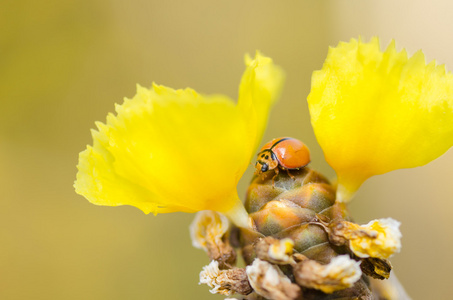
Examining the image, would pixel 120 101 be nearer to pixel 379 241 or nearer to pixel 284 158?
pixel 284 158

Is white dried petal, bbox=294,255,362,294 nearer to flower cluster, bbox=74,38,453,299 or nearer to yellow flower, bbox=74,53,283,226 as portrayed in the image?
flower cluster, bbox=74,38,453,299

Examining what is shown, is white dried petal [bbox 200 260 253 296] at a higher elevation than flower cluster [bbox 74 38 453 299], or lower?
lower

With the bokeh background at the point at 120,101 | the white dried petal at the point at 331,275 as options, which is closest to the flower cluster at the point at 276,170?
the white dried petal at the point at 331,275

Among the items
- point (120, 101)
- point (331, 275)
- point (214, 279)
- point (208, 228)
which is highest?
point (120, 101)

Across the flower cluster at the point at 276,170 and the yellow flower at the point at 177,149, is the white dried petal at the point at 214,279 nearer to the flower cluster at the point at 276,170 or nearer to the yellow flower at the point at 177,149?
the flower cluster at the point at 276,170

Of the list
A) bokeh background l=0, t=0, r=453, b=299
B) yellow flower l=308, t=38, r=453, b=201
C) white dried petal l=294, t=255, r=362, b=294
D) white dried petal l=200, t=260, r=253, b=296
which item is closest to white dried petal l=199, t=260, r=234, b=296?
white dried petal l=200, t=260, r=253, b=296

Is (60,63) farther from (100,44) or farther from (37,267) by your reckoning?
(37,267)

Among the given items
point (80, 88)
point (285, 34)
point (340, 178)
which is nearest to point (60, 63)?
point (80, 88)

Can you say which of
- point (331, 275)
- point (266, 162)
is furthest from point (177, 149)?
point (331, 275)
